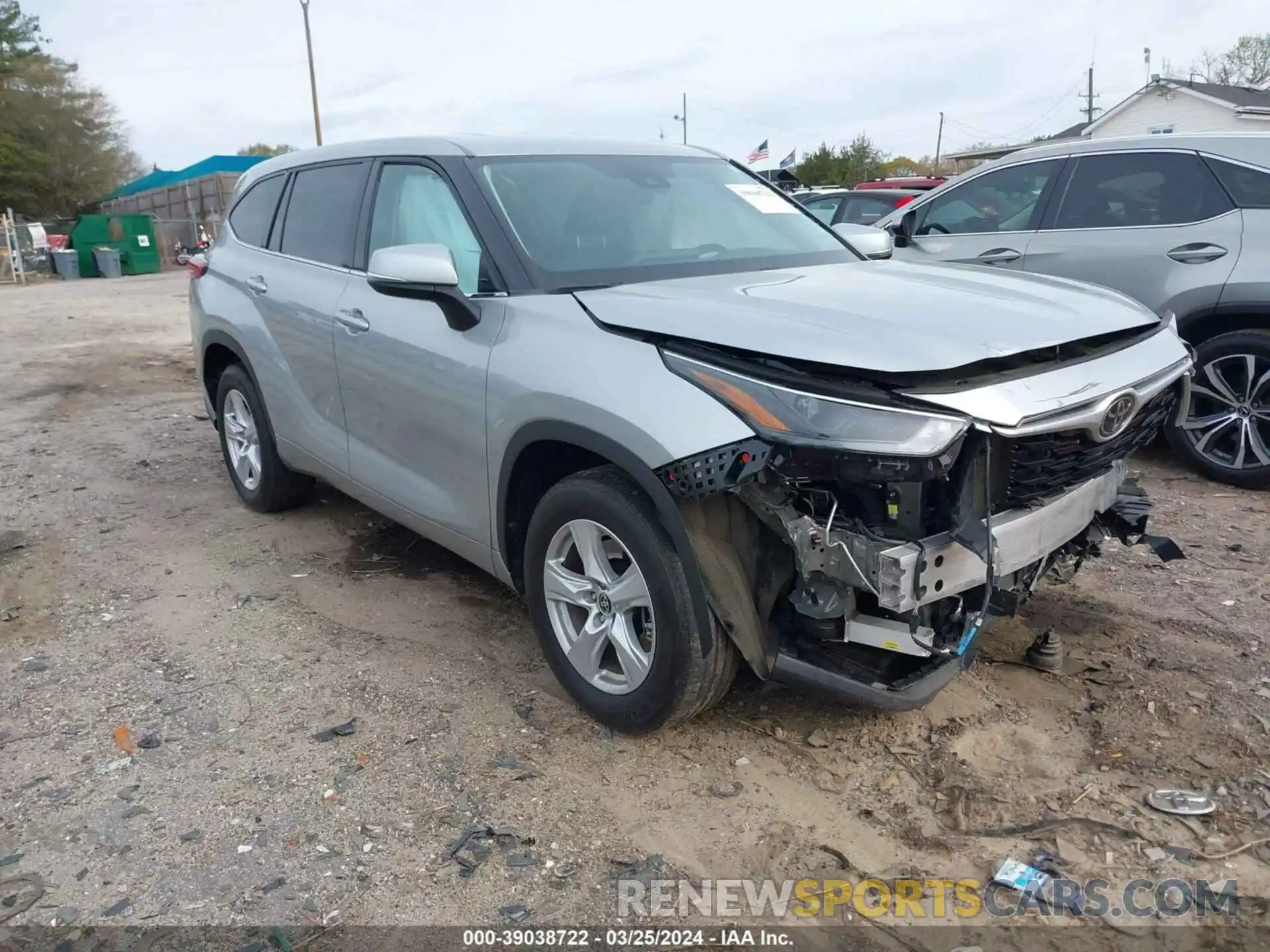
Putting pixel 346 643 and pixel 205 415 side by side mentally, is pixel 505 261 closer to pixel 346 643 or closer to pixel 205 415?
pixel 346 643

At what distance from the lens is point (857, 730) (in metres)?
3.12

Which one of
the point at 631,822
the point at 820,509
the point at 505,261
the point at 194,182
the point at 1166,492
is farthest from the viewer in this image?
the point at 194,182


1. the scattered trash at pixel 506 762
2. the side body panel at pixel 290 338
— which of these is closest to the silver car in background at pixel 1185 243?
the side body panel at pixel 290 338

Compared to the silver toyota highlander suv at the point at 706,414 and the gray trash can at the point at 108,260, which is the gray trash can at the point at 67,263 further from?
the silver toyota highlander suv at the point at 706,414

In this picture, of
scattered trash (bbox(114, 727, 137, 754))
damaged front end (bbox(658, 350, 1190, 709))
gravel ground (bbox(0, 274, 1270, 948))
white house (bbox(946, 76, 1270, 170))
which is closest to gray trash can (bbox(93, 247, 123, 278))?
white house (bbox(946, 76, 1270, 170))

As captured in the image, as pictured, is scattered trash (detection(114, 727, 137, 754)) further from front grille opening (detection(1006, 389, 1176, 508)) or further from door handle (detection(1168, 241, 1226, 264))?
door handle (detection(1168, 241, 1226, 264))

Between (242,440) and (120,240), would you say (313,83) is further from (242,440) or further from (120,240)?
(242,440)

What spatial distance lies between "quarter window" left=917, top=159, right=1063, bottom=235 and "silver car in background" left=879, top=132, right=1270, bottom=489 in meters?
0.01

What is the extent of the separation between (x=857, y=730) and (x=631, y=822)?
82cm

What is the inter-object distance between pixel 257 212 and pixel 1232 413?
5279mm

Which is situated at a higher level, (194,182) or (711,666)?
(194,182)

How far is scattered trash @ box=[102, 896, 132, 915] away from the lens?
2.48m

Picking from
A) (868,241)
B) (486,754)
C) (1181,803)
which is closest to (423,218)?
(868,241)

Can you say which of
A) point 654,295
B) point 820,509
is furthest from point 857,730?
point 654,295
